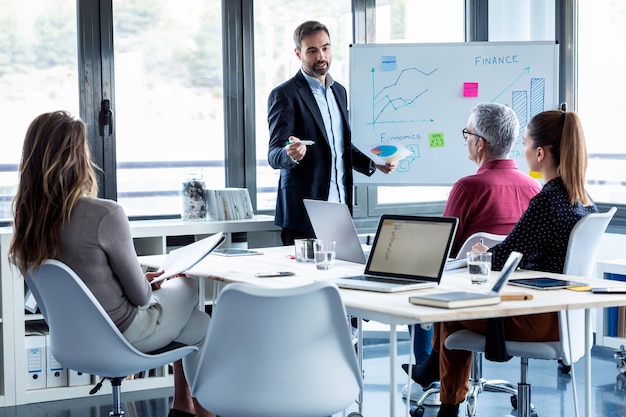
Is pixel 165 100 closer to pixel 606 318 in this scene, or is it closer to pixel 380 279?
pixel 380 279

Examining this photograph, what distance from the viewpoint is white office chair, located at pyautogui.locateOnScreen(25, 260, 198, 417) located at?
272 centimetres

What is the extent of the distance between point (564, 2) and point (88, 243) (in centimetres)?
394

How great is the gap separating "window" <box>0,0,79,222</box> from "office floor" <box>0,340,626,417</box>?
3.68ft

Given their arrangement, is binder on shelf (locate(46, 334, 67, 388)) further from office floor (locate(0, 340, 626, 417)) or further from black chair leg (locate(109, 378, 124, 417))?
black chair leg (locate(109, 378, 124, 417))

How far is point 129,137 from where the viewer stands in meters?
5.00

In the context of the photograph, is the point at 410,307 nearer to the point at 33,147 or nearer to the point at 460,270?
the point at 460,270

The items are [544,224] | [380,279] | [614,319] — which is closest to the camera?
[380,279]

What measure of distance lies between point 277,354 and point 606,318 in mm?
3094

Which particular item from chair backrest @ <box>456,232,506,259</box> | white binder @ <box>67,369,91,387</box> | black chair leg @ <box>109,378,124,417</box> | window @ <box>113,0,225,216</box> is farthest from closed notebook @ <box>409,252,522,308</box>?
window @ <box>113,0,225,216</box>

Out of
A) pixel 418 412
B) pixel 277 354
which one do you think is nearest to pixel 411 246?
pixel 277 354

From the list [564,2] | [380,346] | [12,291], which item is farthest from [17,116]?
[564,2]

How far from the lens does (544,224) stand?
3074 mm

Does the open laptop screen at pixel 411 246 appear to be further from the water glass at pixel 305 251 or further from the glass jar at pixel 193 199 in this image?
the glass jar at pixel 193 199

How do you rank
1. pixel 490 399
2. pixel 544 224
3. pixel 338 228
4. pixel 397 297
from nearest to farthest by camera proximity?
pixel 397 297
pixel 544 224
pixel 338 228
pixel 490 399
